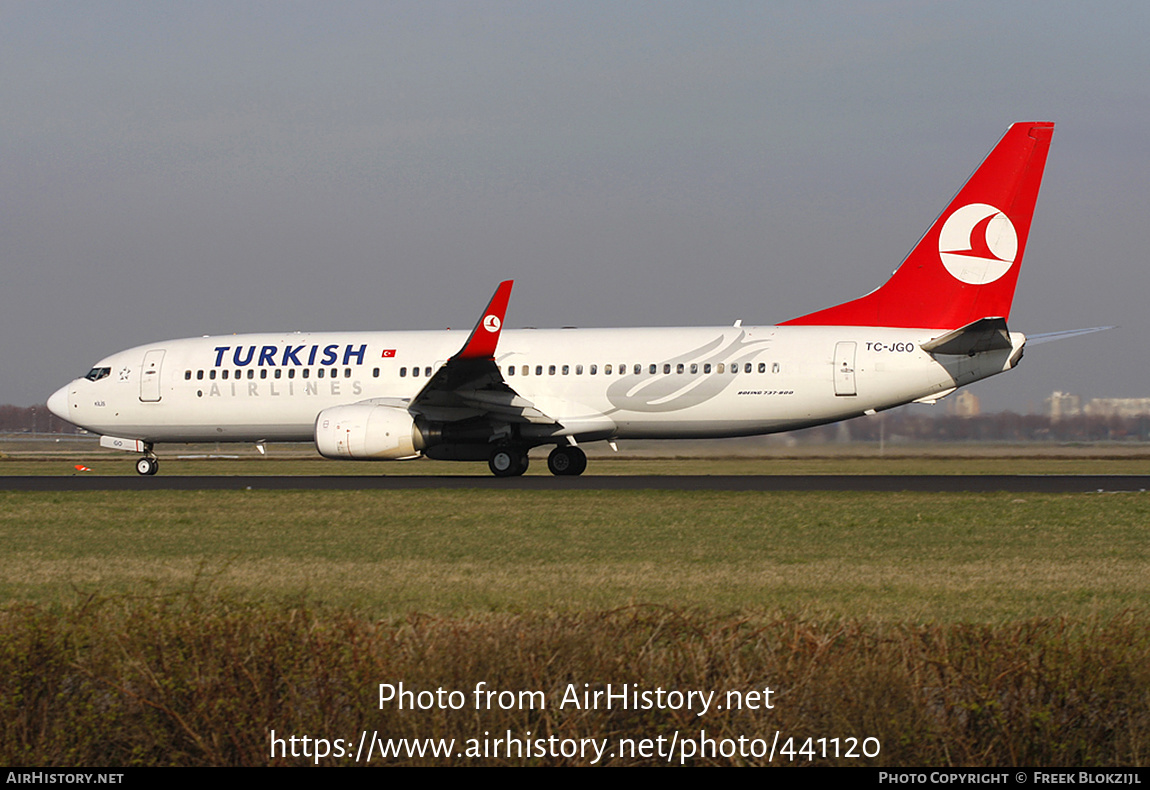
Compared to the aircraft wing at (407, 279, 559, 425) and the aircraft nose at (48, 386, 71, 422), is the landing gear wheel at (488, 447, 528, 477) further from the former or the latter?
the aircraft nose at (48, 386, 71, 422)

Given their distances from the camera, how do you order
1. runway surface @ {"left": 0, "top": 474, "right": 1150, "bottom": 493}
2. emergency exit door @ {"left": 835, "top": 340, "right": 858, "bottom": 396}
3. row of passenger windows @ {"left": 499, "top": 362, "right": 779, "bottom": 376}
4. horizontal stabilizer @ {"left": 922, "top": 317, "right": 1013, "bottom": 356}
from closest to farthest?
runway surface @ {"left": 0, "top": 474, "right": 1150, "bottom": 493}, horizontal stabilizer @ {"left": 922, "top": 317, "right": 1013, "bottom": 356}, emergency exit door @ {"left": 835, "top": 340, "right": 858, "bottom": 396}, row of passenger windows @ {"left": 499, "top": 362, "right": 779, "bottom": 376}

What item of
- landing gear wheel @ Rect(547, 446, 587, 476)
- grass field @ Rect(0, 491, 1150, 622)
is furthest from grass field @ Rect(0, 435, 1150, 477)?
grass field @ Rect(0, 491, 1150, 622)

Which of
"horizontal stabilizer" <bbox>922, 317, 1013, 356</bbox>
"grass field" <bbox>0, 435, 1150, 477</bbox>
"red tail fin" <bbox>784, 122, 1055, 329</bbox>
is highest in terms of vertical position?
"red tail fin" <bbox>784, 122, 1055, 329</bbox>

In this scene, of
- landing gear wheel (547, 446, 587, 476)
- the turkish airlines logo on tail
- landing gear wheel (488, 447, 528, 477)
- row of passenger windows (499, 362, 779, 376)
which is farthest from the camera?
landing gear wheel (547, 446, 587, 476)

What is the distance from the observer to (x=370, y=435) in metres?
25.7

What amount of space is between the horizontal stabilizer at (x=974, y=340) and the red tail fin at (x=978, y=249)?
4.37 ft

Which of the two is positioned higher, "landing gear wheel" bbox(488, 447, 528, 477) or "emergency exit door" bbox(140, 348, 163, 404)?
"emergency exit door" bbox(140, 348, 163, 404)

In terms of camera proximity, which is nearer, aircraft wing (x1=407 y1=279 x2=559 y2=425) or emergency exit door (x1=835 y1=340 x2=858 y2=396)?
aircraft wing (x1=407 y1=279 x2=559 y2=425)

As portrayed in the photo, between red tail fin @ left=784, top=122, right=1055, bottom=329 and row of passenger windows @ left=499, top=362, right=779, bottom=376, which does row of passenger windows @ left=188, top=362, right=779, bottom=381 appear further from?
red tail fin @ left=784, top=122, right=1055, bottom=329

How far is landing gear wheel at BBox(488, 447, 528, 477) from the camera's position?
2747 cm

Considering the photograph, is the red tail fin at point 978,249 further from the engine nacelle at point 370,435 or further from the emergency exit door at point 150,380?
the emergency exit door at point 150,380

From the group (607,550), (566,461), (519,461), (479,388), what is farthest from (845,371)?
(607,550)
